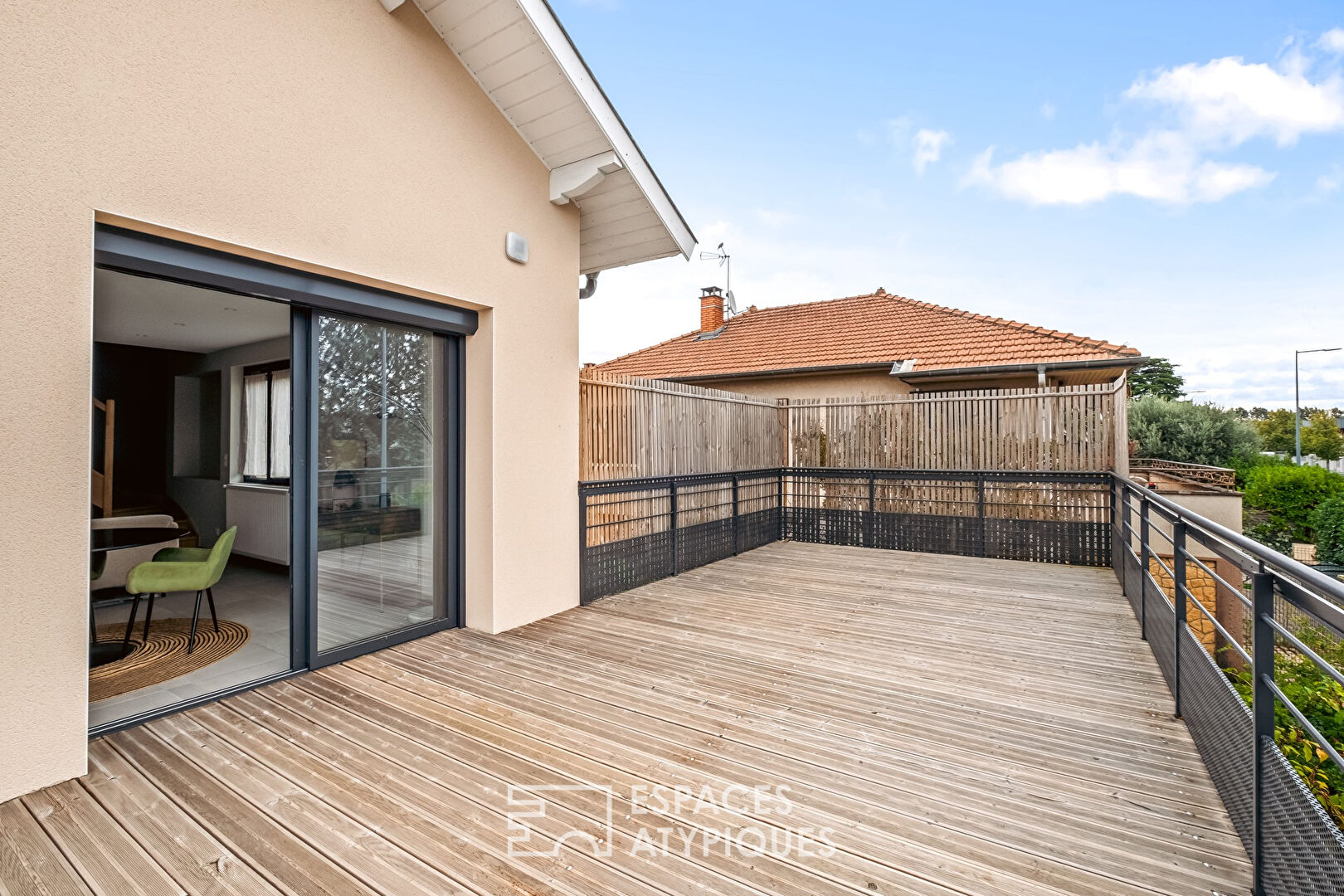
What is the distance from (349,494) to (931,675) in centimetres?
372

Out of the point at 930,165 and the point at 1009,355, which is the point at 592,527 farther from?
the point at 930,165

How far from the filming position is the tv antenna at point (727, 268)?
1320 cm

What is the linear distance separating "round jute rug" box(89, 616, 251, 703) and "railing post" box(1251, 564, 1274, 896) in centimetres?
493

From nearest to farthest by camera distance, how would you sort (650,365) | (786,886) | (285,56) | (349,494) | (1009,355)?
(786,886), (285,56), (349,494), (1009,355), (650,365)

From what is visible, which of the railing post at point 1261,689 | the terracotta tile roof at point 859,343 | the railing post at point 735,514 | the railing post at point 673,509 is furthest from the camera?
the terracotta tile roof at point 859,343

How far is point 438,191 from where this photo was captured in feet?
12.7

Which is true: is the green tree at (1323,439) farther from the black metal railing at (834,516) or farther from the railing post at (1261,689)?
the railing post at (1261,689)

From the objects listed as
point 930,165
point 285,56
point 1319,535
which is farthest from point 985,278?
point 285,56

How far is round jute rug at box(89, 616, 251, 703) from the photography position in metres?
3.42

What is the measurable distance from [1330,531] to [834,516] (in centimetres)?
1340

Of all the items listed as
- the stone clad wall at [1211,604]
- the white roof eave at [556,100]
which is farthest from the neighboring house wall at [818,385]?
the white roof eave at [556,100]

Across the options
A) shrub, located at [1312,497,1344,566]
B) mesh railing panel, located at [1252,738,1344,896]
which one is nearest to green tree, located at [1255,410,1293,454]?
shrub, located at [1312,497,1344,566]

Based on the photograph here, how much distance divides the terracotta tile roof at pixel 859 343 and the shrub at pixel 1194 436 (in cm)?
1173

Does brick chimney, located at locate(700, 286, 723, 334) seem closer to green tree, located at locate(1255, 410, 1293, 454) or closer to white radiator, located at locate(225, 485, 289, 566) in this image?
white radiator, located at locate(225, 485, 289, 566)
